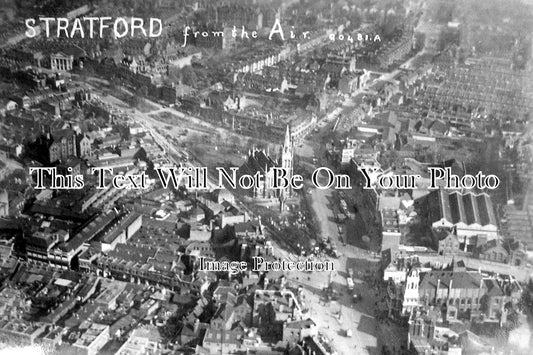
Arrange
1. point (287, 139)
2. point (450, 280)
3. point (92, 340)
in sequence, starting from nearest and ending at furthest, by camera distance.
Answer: point (92, 340), point (450, 280), point (287, 139)

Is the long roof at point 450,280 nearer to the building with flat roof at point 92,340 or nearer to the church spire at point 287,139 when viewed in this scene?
the church spire at point 287,139

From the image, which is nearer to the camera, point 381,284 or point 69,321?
point 69,321

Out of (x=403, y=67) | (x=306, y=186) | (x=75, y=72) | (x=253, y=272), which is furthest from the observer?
(x=403, y=67)

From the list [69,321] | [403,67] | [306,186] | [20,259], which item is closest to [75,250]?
[20,259]

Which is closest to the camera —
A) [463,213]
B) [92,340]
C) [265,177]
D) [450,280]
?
[92,340]

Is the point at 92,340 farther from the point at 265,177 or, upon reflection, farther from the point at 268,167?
the point at 268,167

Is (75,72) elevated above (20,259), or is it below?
above

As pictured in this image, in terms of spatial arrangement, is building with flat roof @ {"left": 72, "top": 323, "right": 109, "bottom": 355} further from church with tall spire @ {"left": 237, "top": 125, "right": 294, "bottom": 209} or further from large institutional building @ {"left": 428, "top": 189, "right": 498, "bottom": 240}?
large institutional building @ {"left": 428, "top": 189, "right": 498, "bottom": 240}

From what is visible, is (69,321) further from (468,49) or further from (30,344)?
(468,49)

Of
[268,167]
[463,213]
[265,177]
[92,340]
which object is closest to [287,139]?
[268,167]
